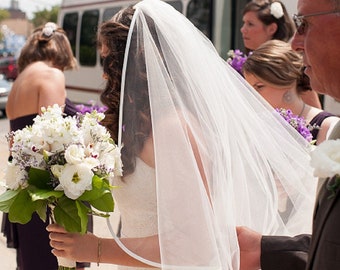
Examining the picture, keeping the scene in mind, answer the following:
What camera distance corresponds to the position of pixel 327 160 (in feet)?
4.68

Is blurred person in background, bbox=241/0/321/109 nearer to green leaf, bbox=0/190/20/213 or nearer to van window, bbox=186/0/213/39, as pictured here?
green leaf, bbox=0/190/20/213

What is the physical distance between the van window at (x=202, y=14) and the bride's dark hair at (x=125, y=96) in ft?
23.0

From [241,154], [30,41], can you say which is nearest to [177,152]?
[241,154]

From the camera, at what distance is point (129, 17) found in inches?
93.4

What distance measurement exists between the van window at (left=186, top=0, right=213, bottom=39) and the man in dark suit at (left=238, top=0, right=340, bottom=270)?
7447mm

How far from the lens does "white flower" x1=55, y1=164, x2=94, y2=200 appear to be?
211cm

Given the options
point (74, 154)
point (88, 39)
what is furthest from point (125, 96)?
point (88, 39)

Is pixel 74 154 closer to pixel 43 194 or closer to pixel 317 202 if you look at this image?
pixel 43 194

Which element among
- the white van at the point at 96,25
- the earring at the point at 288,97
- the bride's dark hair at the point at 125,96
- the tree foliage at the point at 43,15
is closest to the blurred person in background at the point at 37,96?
the earring at the point at 288,97

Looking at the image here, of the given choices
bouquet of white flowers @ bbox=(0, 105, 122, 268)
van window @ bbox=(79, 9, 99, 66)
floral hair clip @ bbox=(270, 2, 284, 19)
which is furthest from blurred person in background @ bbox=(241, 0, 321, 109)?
van window @ bbox=(79, 9, 99, 66)

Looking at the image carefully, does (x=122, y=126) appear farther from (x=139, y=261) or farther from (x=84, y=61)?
(x=84, y=61)

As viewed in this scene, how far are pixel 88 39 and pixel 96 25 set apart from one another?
320cm

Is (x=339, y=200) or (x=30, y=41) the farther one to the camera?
(x=30, y=41)

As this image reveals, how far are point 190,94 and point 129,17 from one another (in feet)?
1.26
